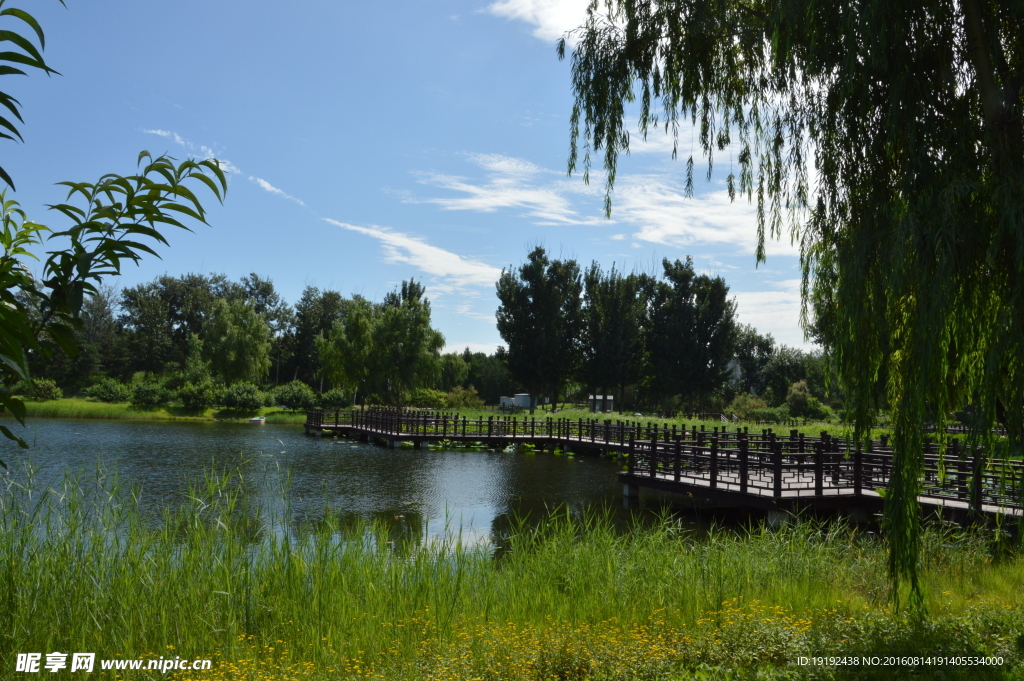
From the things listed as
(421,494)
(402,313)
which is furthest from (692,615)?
(402,313)

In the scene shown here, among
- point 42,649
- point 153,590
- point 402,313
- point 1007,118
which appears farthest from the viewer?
point 402,313

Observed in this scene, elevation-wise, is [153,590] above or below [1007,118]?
below

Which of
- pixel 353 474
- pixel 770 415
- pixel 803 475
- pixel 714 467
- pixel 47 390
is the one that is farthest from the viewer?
pixel 770 415

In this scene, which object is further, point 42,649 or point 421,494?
point 421,494

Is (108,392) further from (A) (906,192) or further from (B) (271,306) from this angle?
(A) (906,192)

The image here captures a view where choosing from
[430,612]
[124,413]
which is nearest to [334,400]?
[124,413]

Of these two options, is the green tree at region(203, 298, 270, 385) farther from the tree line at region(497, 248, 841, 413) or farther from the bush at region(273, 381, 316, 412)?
the tree line at region(497, 248, 841, 413)

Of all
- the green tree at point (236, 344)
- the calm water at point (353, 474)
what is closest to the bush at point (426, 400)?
the green tree at point (236, 344)

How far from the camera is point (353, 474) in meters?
21.7

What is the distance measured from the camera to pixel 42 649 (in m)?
4.07

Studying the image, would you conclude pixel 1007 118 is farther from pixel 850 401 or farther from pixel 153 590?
pixel 153 590

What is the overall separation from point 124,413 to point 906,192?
159 feet

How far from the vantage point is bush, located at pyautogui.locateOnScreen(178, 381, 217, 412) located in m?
47.1

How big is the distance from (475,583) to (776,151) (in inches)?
200
